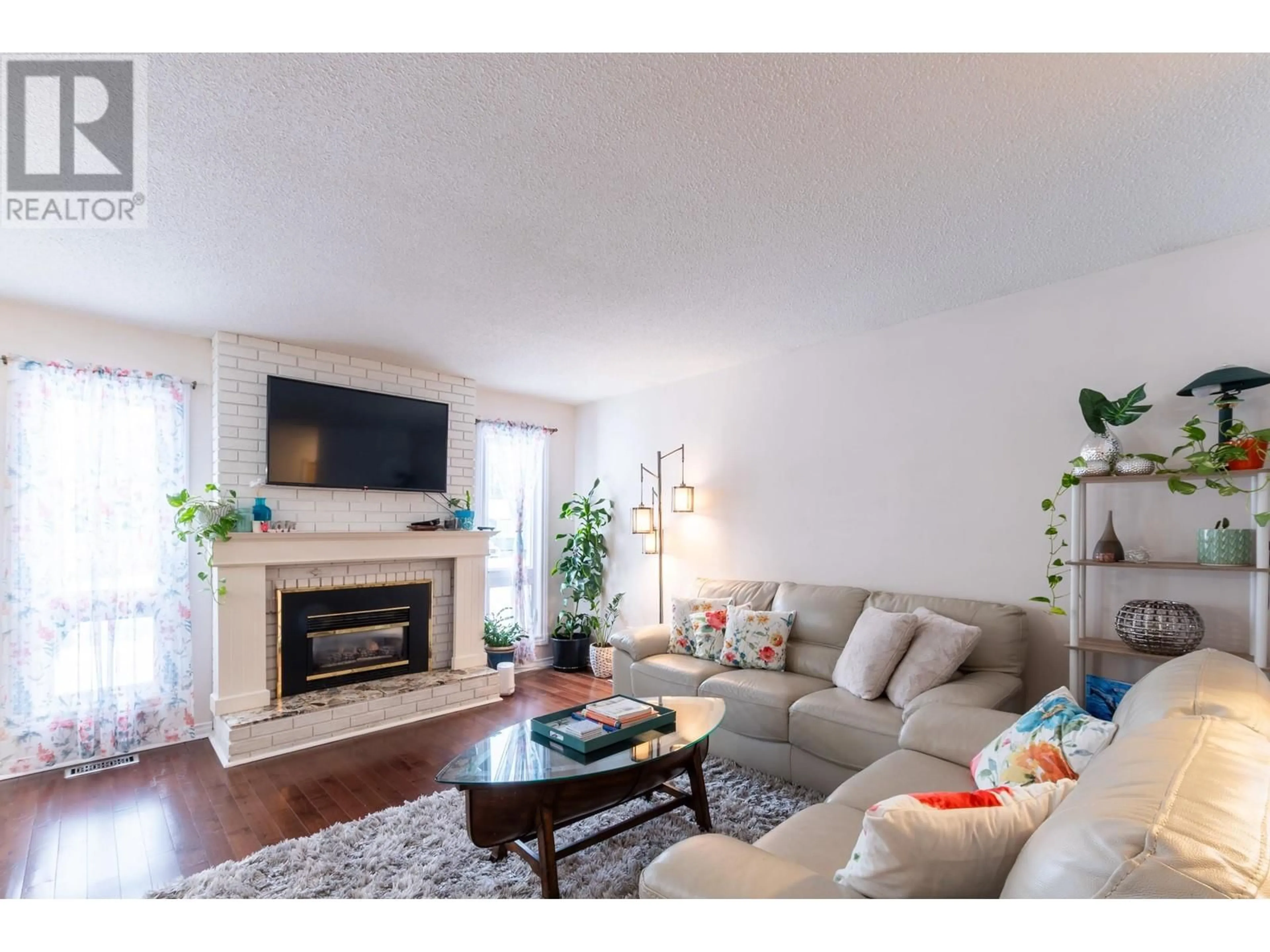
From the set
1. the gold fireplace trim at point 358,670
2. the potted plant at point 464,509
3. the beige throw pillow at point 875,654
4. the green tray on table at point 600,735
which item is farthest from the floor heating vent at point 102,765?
the beige throw pillow at point 875,654

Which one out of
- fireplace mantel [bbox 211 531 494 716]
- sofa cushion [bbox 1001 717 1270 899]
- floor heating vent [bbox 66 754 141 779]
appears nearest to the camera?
sofa cushion [bbox 1001 717 1270 899]

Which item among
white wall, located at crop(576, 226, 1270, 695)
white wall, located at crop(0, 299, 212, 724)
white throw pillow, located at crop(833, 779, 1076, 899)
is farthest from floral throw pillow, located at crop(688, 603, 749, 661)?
white wall, located at crop(0, 299, 212, 724)

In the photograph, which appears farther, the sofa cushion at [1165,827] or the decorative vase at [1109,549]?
the decorative vase at [1109,549]

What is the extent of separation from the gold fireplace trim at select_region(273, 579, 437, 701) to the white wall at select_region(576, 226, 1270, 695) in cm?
189

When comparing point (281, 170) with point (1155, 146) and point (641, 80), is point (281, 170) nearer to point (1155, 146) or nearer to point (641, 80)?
point (641, 80)

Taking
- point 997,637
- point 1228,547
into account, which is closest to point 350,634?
point 997,637

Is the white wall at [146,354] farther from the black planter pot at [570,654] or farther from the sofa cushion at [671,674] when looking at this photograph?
the sofa cushion at [671,674]

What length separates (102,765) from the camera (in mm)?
3240

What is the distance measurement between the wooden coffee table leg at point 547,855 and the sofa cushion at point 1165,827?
1452mm

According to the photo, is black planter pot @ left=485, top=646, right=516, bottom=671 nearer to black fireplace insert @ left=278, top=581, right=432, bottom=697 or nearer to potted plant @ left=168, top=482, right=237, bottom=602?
black fireplace insert @ left=278, top=581, right=432, bottom=697

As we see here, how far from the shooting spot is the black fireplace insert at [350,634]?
3.87 meters

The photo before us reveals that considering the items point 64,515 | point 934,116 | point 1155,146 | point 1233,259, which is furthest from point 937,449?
point 64,515

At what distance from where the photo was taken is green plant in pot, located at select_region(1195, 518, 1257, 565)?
2.32 m

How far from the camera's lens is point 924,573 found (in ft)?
11.2
